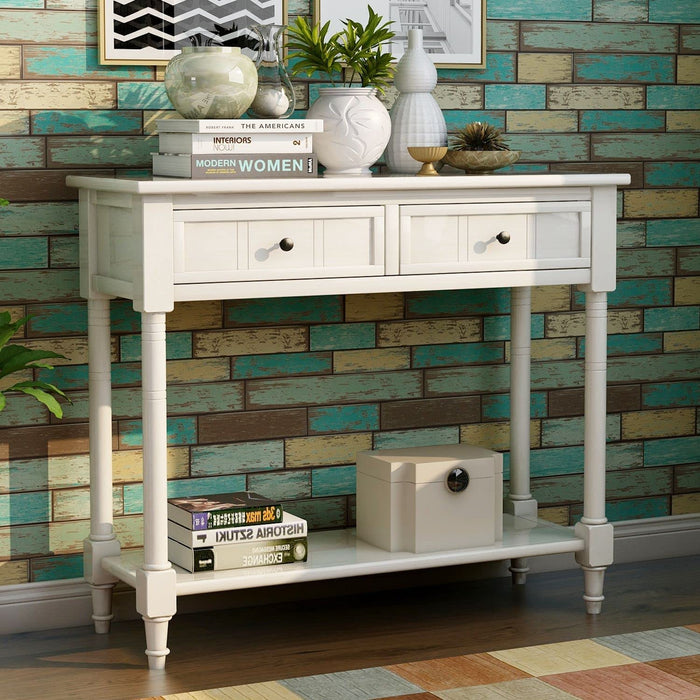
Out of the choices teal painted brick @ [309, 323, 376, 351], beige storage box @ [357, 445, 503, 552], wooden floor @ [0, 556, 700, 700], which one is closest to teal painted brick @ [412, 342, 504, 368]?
teal painted brick @ [309, 323, 376, 351]

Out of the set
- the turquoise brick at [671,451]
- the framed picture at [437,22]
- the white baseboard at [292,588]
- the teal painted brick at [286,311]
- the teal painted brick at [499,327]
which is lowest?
the white baseboard at [292,588]

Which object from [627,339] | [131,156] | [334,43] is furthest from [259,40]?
[627,339]

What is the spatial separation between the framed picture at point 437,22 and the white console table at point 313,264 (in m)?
0.52

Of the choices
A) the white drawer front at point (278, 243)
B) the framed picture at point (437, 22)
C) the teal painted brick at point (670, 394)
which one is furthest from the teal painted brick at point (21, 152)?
the teal painted brick at point (670, 394)

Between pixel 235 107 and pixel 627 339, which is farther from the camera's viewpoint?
pixel 627 339

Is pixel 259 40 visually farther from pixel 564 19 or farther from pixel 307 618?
pixel 307 618

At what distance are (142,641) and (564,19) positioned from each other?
1.82m

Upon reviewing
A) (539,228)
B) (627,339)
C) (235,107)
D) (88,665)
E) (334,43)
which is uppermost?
(334,43)

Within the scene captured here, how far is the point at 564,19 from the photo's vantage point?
10.4ft

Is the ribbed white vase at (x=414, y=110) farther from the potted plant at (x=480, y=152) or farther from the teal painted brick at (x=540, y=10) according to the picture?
the teal painted brick at (x=540, y=10)

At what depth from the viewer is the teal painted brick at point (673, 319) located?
11.1 feet

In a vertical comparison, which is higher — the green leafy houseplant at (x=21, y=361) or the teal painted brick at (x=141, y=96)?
the teal painted brick at (x=141, y=96)

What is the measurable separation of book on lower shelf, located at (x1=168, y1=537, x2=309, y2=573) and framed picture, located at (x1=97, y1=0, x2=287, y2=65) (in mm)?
1081

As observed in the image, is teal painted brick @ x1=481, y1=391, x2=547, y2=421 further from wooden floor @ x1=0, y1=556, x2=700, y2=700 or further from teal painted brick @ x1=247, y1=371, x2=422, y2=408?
wooden floor @ x1=0, y1=556, x2=700, y2=700
